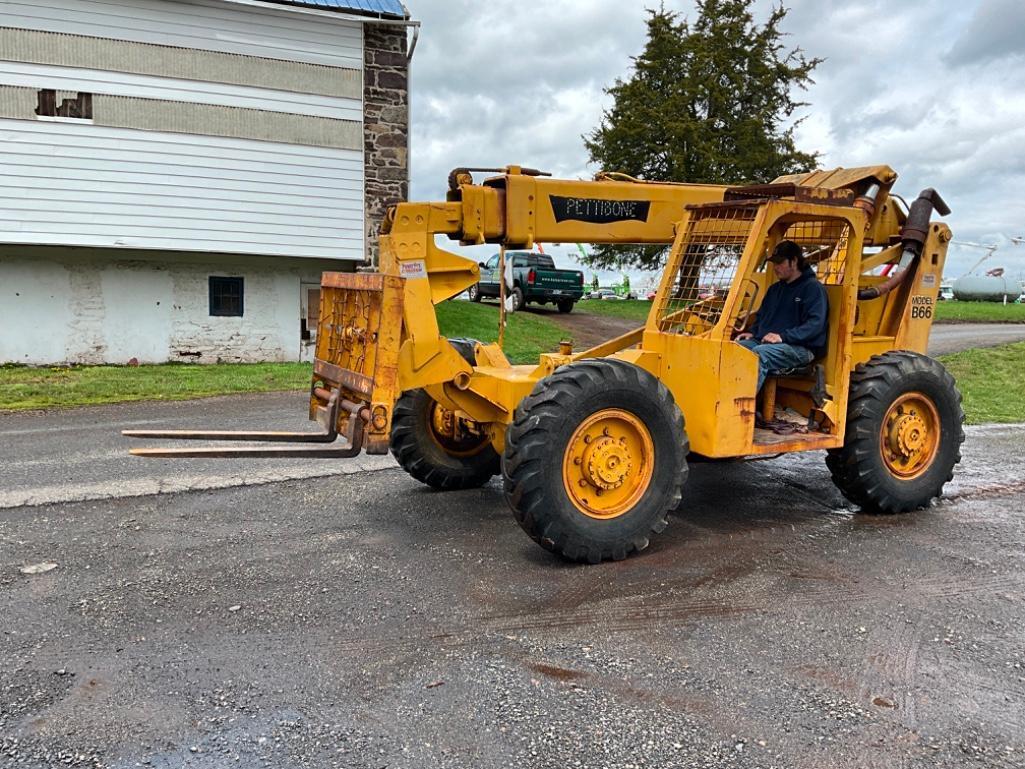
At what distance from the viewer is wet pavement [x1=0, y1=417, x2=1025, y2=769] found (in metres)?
3.44

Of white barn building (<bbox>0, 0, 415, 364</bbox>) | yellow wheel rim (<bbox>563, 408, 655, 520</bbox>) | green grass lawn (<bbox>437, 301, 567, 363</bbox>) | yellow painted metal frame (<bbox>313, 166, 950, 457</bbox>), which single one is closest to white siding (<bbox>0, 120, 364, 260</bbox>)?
white barn building (<bbox>0, 0, 415, 364</bbox>)

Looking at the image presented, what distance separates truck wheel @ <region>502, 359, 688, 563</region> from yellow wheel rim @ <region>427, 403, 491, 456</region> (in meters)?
1.68

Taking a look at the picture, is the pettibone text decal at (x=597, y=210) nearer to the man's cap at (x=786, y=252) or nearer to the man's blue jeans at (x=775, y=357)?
the man's cap at (x=786, y=252)

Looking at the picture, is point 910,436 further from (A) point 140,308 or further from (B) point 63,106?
(B) point 63,106

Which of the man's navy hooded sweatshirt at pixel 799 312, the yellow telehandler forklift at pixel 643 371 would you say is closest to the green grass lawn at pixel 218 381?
the yellow telehandler forklift at pixel 643 371

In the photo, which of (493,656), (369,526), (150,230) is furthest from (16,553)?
(150,230)

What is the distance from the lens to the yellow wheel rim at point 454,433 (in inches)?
277

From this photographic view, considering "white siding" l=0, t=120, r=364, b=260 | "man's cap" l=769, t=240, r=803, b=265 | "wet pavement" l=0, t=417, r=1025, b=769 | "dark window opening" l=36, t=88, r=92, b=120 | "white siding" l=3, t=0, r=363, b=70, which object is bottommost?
"wet pavement" l=0, t=417, r=1025, b=769

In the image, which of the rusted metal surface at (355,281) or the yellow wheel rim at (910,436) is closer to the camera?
the rusted metal surface at (355,281)

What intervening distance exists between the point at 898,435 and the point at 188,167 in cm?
1473

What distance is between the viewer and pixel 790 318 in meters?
6.56

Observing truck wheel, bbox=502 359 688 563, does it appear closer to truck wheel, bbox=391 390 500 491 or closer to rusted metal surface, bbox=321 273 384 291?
rusted metal surface, bbox=321 273 384 291

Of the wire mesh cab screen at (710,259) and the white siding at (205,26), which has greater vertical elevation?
the white siding at (205,26)

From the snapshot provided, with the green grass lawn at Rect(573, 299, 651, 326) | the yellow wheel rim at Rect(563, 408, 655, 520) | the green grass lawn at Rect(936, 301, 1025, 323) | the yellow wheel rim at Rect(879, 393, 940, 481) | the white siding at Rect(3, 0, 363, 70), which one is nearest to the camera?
the yellow wheel rim at Rect(563, 408, 655, 520)
